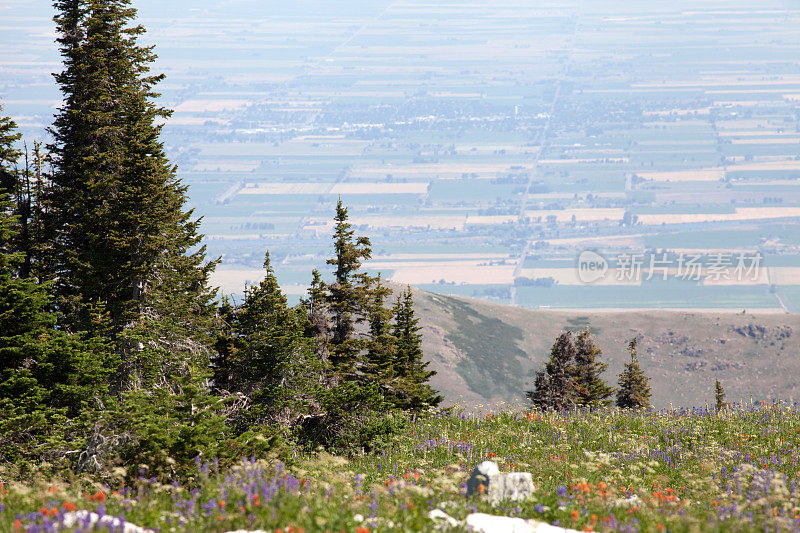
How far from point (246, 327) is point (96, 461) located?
9967mm

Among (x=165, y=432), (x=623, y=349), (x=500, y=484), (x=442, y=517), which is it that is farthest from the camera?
(x=623, y=349)

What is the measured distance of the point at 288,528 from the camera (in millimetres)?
9492

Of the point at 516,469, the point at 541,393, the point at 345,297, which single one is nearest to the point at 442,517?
the point at 516,469

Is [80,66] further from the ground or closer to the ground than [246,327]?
further from the ground

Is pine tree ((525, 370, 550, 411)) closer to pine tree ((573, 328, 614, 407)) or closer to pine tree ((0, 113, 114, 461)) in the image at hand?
pine tree ((573, 328, 614, 407))

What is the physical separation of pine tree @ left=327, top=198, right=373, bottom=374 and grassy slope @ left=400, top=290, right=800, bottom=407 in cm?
7322

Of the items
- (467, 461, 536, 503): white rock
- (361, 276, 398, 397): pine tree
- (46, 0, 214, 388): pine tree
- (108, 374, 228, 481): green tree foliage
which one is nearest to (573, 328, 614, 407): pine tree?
(361, 276, 398, 397): pine tree

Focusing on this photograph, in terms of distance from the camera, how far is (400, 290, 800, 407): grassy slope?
116 m

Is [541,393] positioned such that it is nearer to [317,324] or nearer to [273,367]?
[317,324]

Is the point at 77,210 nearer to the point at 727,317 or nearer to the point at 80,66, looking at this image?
the point at 80,66

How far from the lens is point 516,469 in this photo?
17312mm

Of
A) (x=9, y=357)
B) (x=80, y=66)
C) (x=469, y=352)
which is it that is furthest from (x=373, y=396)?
(x=469, y=352)

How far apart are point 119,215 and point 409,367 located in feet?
61.1

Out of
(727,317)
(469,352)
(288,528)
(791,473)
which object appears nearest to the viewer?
(288,528)
